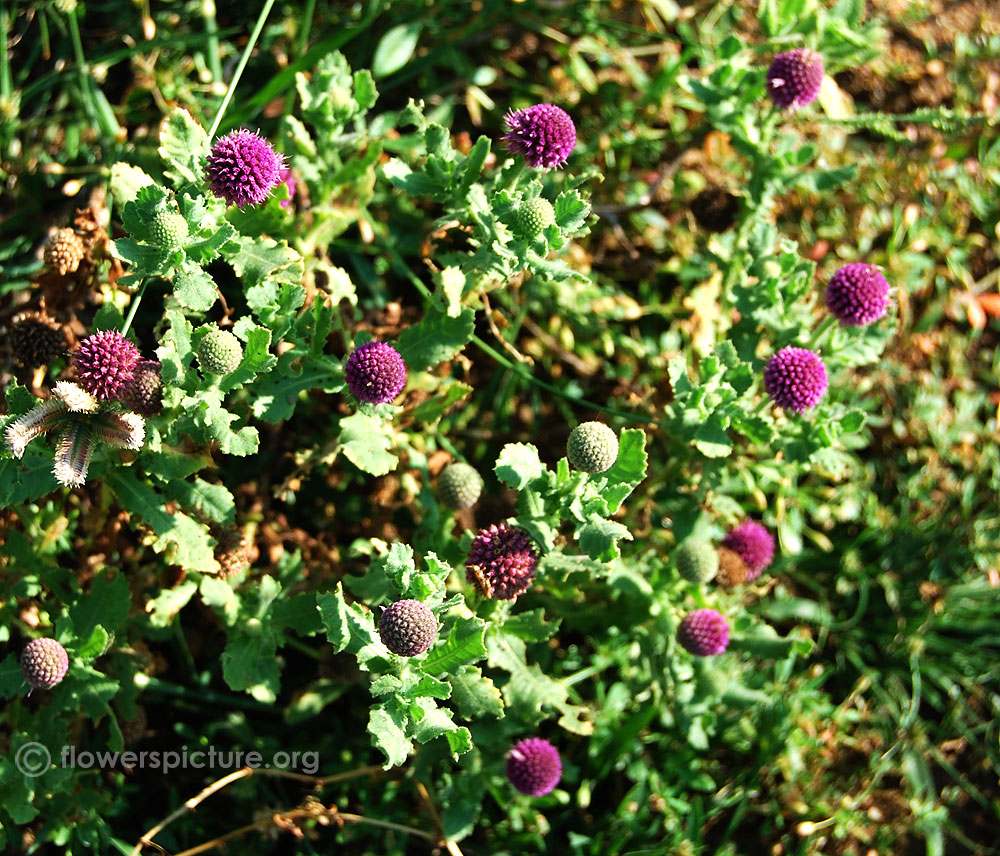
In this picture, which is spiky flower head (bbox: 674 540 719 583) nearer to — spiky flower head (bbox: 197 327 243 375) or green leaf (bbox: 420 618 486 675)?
green leaf (bbox: 420 618 486 675)

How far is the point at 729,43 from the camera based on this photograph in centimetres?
375

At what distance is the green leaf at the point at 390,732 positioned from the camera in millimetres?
2482

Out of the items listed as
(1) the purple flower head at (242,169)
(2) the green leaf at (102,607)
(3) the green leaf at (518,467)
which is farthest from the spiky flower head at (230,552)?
(1) the purple flower head at (242,169)

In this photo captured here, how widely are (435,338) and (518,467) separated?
0.58 meters

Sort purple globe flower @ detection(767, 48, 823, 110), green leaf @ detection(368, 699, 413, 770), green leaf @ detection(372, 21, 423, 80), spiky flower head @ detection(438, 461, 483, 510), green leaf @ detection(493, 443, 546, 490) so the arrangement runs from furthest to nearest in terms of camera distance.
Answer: green leaf @ detection(372, 21, 423, 80), purple globe flower @ detection(767, 48, 823, 110), spiky flower head @ detection(438, 461, 483, 510), green leaf @ detection(493, 443, 546, 490), green leaf @ detection(368, 699, 413, 770)

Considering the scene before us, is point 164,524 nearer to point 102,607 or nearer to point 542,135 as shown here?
point 102,607

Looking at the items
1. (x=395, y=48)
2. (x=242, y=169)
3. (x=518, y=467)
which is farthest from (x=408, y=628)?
(x=395, y=48)

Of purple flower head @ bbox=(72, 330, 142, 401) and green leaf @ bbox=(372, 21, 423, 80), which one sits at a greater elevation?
green leaf @ bbox=(372, 21, 423, 80)

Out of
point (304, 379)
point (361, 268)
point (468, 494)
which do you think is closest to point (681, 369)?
point (468, 494)

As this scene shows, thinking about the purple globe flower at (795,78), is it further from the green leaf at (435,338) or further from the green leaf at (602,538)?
the green leaf at (602,538)

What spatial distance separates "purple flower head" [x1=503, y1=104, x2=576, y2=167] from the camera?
9.82ft

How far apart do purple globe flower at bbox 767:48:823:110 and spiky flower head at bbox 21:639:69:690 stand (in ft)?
10.7

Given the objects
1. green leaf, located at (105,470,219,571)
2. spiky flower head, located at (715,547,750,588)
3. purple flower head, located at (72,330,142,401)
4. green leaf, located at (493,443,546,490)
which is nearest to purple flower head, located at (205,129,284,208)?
purple flower head, located at (72,330,142,401)

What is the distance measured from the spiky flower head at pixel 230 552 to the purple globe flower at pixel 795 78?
2637mm
